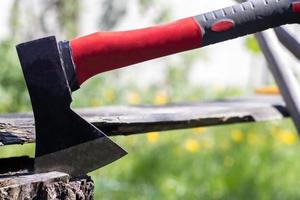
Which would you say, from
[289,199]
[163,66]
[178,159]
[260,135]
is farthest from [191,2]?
[289,199]

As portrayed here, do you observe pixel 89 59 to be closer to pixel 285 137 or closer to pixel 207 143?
pixel 207 143

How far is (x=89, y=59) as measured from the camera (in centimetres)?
138

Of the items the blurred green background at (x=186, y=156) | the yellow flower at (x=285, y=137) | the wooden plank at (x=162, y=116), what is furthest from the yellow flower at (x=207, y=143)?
the wooden plank at (x=162, y=116)

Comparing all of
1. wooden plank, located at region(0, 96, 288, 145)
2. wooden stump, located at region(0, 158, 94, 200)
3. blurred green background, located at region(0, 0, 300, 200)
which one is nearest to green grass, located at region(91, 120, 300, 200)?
blurred green background, located at region(0, 0, 300, 200)

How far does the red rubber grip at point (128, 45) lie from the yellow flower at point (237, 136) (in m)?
2.25

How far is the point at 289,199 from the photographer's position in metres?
3.11

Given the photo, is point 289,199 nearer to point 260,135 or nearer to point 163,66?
point 260,135

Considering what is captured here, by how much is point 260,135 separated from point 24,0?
178cm

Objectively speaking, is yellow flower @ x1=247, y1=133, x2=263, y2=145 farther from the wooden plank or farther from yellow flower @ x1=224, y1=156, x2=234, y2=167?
the wooden plank

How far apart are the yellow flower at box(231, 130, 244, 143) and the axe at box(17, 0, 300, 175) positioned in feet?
7.25

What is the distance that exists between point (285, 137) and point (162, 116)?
2.04 meters

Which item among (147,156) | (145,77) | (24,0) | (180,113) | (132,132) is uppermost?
(132,132)

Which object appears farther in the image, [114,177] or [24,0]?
[24,0]

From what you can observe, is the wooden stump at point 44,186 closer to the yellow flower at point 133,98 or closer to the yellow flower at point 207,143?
the yellow flower at point 207,143
